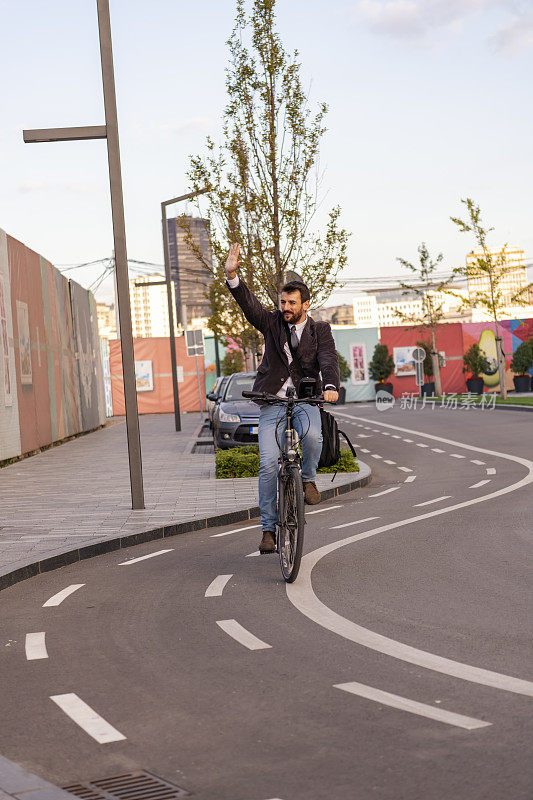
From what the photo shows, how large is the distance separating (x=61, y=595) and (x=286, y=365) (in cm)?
228

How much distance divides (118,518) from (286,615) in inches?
209

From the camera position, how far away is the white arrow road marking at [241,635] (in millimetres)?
5371

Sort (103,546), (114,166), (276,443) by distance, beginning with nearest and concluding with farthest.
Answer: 1. (276,443)
2. (103,546)
3. (114,166)

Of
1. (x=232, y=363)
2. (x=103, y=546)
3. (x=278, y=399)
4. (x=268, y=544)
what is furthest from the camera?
(x=232, y=363)

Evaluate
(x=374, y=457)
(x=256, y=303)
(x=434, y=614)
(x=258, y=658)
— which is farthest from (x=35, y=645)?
(x=374, y=457)

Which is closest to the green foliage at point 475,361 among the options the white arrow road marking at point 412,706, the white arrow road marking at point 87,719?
the white arrow road marking at point 412,706

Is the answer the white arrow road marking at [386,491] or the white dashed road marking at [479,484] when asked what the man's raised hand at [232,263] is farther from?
the white dashed road marking at [479,484]

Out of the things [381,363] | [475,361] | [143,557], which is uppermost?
[381,363]

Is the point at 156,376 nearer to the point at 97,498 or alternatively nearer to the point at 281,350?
the point at 97,498

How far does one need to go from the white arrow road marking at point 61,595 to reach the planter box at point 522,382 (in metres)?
44.3

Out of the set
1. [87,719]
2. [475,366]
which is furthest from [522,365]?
[87,719]

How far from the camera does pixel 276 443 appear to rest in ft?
24.2

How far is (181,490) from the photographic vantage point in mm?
13898

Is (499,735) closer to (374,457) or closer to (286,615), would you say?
(286,615)
